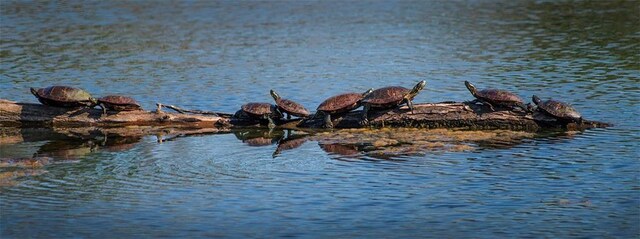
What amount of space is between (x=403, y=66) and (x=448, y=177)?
33.2 ft

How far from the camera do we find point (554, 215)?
10.0 meters

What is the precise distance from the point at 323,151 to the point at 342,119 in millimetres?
1447

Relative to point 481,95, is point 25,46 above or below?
above

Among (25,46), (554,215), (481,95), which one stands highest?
(25,46)

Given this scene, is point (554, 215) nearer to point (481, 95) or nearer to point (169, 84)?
point (481, 95)

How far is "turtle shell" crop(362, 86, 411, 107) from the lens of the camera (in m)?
14.2

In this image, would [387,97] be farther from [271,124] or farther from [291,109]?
[271,124]

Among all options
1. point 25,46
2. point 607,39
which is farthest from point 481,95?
point 25,46

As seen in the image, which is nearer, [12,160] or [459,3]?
[12,160]

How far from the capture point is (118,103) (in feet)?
48.8

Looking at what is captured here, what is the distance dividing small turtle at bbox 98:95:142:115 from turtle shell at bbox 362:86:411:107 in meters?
3.44

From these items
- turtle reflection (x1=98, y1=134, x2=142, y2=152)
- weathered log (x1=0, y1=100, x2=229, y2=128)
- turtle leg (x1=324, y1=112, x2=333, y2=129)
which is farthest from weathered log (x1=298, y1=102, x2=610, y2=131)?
turtle reflection (x1=98, y1=134, x2=142, y2=152)

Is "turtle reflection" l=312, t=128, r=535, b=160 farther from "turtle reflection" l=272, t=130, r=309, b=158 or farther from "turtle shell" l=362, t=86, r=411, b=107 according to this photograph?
"turtle shell" l=362, t=86, r=411, b=107

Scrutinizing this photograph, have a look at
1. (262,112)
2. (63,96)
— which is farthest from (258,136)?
(63,96)
